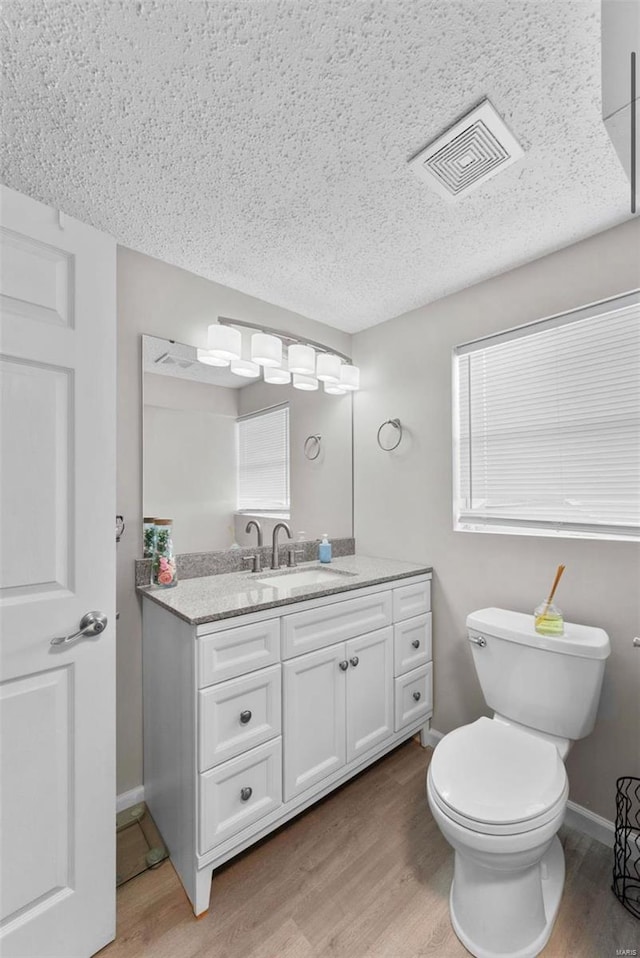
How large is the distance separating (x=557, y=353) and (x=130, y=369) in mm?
1857

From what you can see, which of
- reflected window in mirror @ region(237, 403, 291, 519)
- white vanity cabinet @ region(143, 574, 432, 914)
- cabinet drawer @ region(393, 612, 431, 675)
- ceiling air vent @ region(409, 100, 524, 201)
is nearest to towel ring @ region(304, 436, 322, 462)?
reflected window in mirror @ region(237, 403, 291, 519)

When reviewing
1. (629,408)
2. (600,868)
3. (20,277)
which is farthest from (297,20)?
(600,868)

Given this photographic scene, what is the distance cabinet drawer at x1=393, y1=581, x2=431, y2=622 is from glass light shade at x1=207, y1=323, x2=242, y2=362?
1.38m

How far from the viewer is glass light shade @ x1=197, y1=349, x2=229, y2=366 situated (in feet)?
6.53

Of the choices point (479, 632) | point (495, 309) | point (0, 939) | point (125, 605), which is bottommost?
point (0, 939)

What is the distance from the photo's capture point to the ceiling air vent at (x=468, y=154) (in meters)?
1.17

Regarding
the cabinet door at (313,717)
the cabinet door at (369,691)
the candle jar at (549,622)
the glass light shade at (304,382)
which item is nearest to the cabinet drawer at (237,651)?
the cabinet door at (313,717)

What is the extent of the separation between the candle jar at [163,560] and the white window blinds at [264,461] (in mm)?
447

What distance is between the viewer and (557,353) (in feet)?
5.95

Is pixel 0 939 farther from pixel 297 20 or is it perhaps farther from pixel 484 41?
pixel 484 41

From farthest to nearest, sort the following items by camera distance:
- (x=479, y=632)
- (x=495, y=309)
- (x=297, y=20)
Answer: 1. (x=495, y=309)
2. (x=479, y=632)
3. (x=297, y=20)

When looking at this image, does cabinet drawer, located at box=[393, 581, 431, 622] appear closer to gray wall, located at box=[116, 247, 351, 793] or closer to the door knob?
gray wall, located at box=[116, 247, 351, 793]

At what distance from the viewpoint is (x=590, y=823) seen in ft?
5.34

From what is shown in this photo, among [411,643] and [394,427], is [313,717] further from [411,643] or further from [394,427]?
[394,427]
